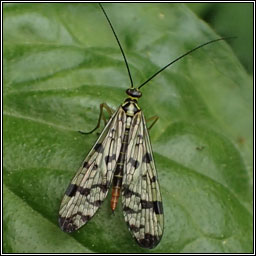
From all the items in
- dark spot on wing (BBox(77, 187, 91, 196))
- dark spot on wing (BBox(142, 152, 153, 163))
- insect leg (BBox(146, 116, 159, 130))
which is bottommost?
dark spot on wing (BBox(77, 187, 91, 196))

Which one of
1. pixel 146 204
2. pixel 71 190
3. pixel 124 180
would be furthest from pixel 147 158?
pixel 71 190

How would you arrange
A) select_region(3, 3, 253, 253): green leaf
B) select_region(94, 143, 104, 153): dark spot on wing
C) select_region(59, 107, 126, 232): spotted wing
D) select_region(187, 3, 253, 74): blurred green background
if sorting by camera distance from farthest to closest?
select_region(187, 3, 253, 74): blurred green background < select_region(94, 143, 104, 153): dark spot on wing < select_region(3, 3, 253, 253): green leaf < select_region(59, 107, 126, 232): spotted wing

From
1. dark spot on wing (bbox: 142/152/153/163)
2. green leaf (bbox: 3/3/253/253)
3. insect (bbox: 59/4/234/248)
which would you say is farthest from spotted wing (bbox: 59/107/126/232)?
dark spot on wing (bbox: 142/152/153/163)

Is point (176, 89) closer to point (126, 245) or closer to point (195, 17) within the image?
point (195, 17)

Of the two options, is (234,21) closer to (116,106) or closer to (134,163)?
(116,106)

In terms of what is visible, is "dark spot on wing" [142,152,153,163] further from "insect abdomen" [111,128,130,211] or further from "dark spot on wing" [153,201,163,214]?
"dark spot on wing" [153,201,163,214]
